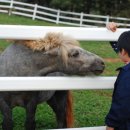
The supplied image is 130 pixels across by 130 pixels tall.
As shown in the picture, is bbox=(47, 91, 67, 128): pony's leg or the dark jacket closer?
the dark jacket

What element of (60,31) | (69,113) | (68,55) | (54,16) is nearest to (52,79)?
(60,31)

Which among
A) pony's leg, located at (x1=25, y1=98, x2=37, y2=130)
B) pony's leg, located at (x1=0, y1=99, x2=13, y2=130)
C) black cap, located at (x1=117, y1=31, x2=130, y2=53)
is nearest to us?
black cap, located at (x1=117, y1=31, x2=130, y2=53)

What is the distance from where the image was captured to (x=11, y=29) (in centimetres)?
305

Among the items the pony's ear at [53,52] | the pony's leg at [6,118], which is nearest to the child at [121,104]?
the pony's ear at [53,52]

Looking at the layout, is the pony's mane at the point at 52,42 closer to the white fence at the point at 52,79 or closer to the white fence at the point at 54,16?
the white fence at the point at 52,79

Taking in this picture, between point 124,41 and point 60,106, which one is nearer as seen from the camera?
point 124,41

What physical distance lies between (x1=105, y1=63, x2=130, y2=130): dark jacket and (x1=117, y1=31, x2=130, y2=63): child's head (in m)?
0.13

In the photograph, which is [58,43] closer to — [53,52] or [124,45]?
[53,52]

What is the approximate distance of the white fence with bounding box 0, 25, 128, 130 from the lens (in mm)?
2991

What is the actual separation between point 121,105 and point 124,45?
1.44 feet

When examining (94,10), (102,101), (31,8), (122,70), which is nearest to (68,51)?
(122,70)

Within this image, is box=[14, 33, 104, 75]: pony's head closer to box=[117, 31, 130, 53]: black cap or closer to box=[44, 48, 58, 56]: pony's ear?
box=[44, 48, 58, 56]: pony's ear

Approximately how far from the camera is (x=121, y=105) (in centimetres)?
297

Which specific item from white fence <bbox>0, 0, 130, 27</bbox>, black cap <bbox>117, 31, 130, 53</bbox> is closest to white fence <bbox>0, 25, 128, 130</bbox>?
black cap <bbox>117, 31, 130, 53</bbox>
